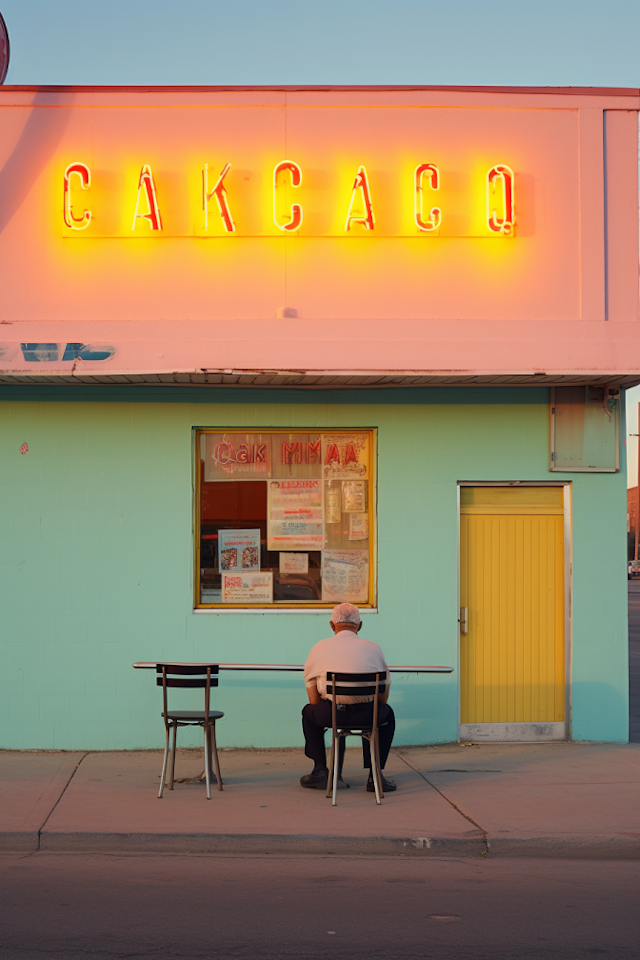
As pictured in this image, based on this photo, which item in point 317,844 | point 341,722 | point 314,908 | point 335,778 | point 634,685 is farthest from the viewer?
point 634,685

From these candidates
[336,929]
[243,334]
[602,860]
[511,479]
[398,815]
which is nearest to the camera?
[336,929]

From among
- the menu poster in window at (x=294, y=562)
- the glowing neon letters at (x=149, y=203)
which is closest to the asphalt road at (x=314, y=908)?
the menu poster in window at (x=294, y=562)

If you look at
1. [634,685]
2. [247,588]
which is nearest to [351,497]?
[247,588]

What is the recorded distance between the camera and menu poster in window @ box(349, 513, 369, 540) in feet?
31.1

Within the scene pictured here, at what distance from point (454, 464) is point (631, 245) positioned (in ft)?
9.07

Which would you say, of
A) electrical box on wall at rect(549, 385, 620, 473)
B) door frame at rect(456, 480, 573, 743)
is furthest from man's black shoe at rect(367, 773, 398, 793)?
electrical box on wall at rect(549, 385, 620, 473)

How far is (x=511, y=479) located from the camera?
9.46 metres

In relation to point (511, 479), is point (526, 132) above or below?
above

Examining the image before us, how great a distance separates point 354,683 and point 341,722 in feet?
1.31

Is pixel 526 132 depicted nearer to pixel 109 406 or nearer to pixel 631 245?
pixel 631 245

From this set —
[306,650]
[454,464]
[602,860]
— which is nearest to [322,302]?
[454,464]

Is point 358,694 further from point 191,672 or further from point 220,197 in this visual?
point 220,197

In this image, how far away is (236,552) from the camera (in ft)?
31.0

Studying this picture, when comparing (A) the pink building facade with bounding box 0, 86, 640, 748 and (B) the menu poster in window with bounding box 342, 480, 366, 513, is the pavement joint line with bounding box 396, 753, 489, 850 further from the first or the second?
(B) the menu poster in window with bounding box 342, 480, 366, 513
